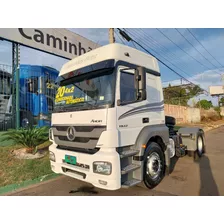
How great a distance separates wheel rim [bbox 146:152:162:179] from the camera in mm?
3625

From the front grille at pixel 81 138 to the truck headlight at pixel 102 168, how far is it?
0.25m

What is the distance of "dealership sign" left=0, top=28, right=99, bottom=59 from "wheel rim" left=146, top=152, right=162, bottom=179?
20.3 feet

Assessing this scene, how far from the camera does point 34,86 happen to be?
8.10 metres

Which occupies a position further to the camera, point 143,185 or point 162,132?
point 162,132

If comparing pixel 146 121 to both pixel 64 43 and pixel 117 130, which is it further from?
pixel 64 43

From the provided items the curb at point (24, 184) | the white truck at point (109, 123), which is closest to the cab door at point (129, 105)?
the white truck at point (109, 123)

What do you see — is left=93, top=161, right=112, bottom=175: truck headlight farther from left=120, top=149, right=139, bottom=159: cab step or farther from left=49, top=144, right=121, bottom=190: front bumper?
left=120, top=149, right=139, bottom=159: cab step

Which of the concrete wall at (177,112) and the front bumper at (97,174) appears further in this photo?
the concrete wall at (177,112)

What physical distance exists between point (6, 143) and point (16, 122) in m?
0.84

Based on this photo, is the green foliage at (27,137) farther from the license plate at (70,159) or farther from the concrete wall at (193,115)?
the concrete wall at (193,115)

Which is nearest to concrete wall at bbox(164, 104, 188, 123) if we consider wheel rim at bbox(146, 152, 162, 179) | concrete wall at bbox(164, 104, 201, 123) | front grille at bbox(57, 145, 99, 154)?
concrete wall at bbox(164, 104, 201, 123)

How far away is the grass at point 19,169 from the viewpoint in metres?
4.26

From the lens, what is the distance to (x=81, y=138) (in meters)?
3.23

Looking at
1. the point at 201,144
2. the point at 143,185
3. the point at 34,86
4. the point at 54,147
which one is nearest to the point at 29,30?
the point at 34,86
